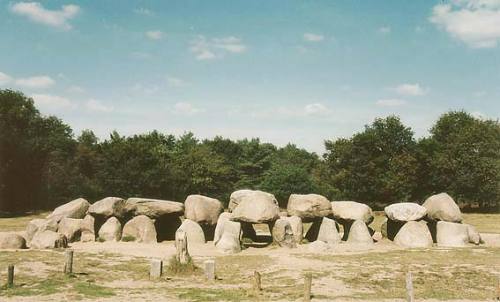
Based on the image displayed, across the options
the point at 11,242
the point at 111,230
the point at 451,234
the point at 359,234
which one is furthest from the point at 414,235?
the point at 11,242

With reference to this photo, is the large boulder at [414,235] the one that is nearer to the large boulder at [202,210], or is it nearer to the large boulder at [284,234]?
the large boulder at [284,234]

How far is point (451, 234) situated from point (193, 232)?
1203 centimetres

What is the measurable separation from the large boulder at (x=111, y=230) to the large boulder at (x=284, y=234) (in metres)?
7.51

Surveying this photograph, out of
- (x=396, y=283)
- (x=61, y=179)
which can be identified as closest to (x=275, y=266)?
(x=396, y=283)

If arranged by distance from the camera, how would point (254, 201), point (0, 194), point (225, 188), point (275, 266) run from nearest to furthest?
point (275, 266)
point (254, 201)
point (0, 194)
point (225, 188)

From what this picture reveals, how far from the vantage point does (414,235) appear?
24547 mm

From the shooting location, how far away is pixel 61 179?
4725 cm

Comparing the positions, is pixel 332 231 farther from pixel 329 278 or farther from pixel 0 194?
pixel 0 194

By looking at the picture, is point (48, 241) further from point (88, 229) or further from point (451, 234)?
point (451, 234)

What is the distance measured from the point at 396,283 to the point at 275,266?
443 cm

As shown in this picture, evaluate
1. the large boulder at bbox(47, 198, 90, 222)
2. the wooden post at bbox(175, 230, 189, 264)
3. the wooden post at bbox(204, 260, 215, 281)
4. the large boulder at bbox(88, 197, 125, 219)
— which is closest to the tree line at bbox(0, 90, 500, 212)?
the large boulder at bbox(47, 198, 90, 222)

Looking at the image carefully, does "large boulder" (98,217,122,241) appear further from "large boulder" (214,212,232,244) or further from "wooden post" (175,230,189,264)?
"wooden post" (175,230,189,264)

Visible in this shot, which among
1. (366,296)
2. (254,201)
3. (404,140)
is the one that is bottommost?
(366,296)

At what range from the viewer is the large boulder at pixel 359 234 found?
24656mm
